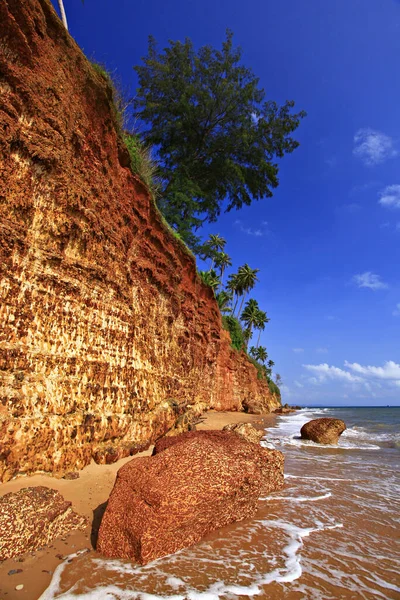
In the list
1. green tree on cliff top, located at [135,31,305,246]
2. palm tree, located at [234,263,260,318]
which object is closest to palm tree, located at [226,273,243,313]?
palm tree, located at [234,263,260,318]

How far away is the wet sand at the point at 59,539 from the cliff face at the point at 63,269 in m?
0.24

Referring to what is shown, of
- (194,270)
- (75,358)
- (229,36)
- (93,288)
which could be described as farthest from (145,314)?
(229,36)

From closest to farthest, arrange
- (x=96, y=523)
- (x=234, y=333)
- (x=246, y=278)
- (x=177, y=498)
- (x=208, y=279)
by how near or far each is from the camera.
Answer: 1. (x=177, y=498)
2. (x=96, y=523)
3. (x=208, y=279)
4. (x=234, y=333)
5. (x=246, y=278)

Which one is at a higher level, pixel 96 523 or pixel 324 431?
pixel 324 431

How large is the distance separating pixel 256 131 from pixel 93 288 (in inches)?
621

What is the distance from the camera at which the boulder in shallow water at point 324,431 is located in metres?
13.2

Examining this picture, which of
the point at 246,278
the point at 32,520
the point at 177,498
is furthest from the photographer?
the point at 246,278

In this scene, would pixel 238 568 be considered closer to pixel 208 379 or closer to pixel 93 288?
pixel 93 288

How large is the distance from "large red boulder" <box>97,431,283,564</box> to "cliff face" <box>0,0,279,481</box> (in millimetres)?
1674

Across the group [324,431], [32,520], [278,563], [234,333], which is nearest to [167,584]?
[278,563]

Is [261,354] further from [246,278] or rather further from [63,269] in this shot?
[63,269]

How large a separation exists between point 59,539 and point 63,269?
159 inches

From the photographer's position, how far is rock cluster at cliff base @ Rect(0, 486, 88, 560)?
10.1ft

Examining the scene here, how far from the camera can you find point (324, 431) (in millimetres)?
13414
